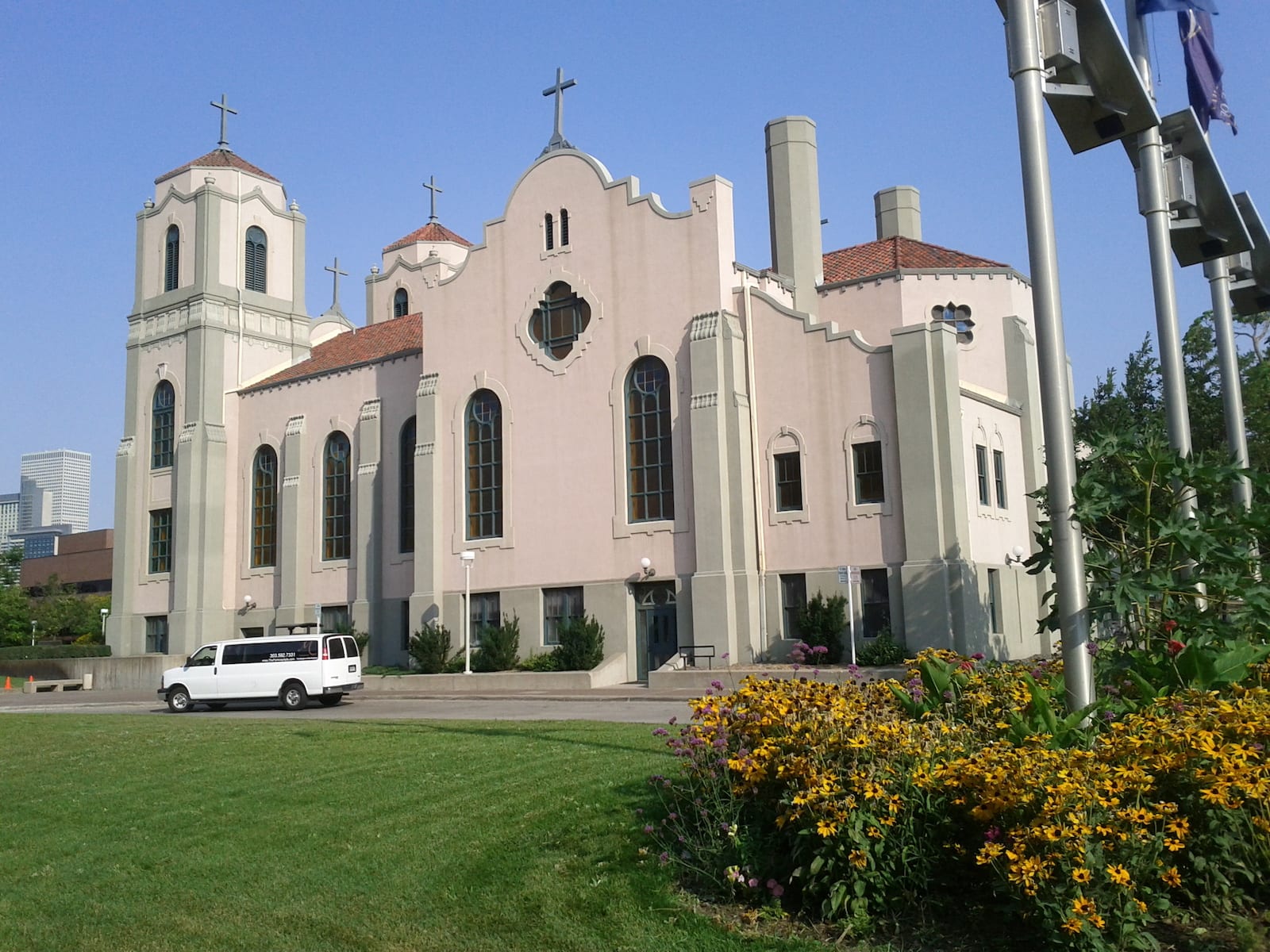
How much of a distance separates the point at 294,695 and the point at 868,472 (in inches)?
606

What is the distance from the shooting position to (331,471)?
4388 centimetres

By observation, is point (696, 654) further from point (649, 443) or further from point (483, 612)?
point (483, 612)

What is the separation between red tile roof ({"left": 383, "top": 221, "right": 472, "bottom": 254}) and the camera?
203ft

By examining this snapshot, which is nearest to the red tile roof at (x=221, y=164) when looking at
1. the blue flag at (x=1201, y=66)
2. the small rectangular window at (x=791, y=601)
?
the small rectangular window at (x=791, y=601)

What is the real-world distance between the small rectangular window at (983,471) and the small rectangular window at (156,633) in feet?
107

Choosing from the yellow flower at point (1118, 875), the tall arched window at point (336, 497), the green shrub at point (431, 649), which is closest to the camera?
the yellow flower at point (1118, 875)

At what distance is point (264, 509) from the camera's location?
46406 mm

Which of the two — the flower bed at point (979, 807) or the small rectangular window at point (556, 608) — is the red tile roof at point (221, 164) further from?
the flower bed at point (979, 807)

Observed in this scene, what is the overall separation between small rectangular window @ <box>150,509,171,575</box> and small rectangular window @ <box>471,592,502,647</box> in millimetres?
17357

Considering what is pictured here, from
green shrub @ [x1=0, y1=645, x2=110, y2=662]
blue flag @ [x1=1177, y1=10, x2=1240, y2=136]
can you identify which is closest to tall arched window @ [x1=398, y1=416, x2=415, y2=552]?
green shrub @ [x1=0, y1=645, x2=110, y2=662]

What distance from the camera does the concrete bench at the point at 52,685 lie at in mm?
43156

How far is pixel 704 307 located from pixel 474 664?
12.7m

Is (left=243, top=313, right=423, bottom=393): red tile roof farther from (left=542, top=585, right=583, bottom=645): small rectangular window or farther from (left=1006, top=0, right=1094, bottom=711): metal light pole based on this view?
(left=1006, top=0, right=1094, bottom=711): metal light pole

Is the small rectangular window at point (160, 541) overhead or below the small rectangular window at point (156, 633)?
overhead
